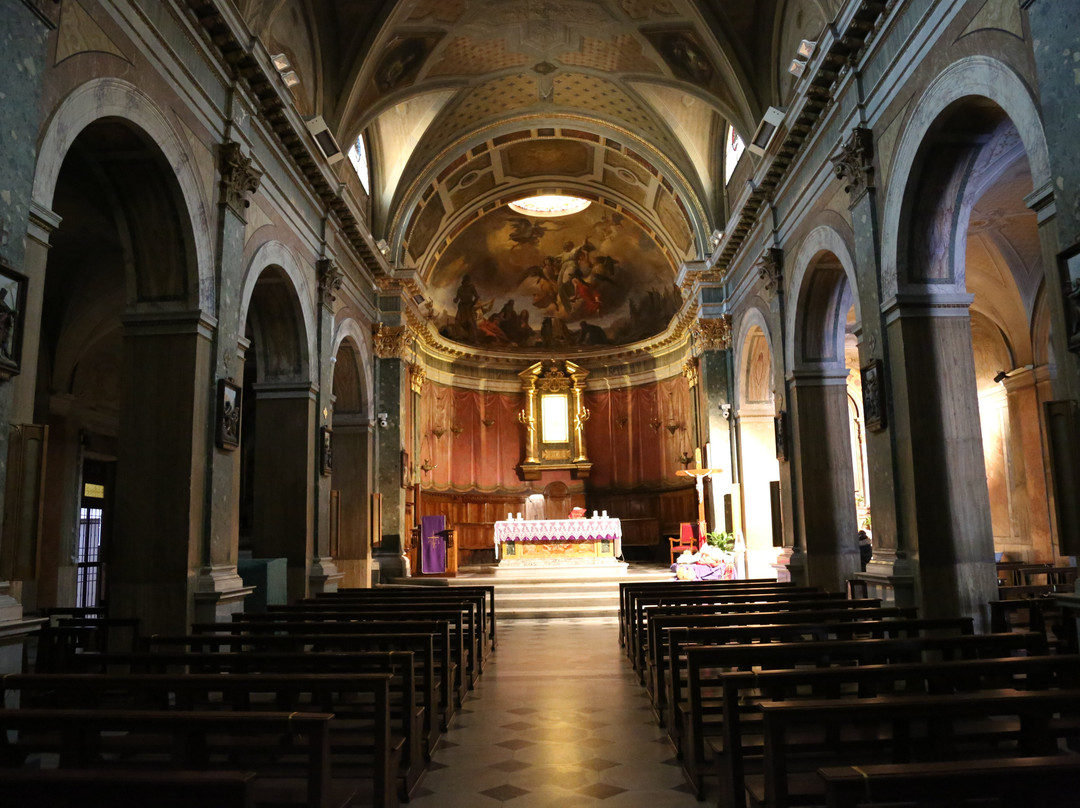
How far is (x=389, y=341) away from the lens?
60.3 ft

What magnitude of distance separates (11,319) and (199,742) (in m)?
3.08

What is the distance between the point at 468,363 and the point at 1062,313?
19552 millimetres

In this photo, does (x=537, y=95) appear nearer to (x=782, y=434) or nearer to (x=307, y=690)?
(x=782, y=434)

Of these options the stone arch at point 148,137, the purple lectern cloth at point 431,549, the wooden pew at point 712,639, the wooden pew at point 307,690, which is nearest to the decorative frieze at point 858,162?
the wooden pew at point 712,639

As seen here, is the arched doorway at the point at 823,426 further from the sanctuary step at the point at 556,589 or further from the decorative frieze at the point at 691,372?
the decorative frieze at the point at 691,372

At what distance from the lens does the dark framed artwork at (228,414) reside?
9023 mm

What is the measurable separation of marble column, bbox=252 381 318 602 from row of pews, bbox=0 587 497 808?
13.2 feet

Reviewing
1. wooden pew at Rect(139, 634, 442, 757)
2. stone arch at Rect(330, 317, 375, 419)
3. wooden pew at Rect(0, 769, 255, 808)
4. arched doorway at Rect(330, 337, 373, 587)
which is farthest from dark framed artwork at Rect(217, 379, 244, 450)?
wooden pew at Rect(0, 769, 255, 808)

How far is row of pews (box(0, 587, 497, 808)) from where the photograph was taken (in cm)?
251

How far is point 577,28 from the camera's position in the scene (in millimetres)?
15188

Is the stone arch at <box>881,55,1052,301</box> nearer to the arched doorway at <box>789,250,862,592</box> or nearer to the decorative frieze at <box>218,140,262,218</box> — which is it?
the arched doorway at <box>789,250,862,592</box>

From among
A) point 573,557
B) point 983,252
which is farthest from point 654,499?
point 983,252

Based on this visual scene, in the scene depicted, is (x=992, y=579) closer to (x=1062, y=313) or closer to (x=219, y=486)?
(x=1062, y=313)

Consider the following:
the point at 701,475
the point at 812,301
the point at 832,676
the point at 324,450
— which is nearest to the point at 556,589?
the point at 701,475
